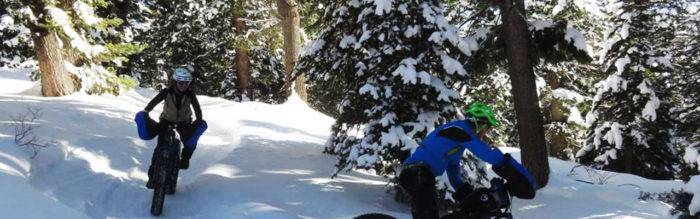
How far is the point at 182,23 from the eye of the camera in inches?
1177

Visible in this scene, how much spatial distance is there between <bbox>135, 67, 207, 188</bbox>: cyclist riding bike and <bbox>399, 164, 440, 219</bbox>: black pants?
13.6 feet

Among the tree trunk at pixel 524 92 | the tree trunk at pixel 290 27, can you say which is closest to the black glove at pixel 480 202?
the tree trunk at pixel 524 92

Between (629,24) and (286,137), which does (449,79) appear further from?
(629,24)

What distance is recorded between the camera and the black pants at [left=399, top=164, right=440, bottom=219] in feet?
18.5

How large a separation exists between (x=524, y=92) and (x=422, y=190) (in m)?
6.81

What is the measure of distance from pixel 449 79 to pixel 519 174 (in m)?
5.14

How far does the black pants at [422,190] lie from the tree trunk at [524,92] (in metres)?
6.68

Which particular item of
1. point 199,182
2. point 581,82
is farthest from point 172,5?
point 199,182

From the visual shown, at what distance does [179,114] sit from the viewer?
8.65m

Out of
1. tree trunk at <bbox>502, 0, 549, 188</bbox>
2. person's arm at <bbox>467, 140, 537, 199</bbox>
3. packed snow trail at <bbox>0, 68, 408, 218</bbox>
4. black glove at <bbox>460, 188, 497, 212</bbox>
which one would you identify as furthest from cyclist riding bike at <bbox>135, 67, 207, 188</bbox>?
tree trunk at <bbox>502, 0, 549, 188</bbox>

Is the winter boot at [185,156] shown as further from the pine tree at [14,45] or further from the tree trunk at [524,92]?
the pine tree at [14,45]

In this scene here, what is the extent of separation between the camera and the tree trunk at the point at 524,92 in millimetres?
11688

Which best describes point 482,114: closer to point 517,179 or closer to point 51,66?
point 517,179

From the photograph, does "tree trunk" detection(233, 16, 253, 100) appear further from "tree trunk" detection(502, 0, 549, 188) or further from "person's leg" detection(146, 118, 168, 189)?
"person's leg" detection(146, 118, 168, 189)
